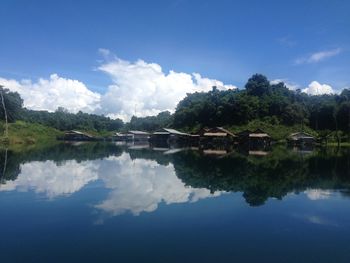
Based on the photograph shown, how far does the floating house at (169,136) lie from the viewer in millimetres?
70250

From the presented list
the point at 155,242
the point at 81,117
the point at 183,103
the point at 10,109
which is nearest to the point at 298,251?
the point at 155,242

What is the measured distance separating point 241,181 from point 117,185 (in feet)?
19.3

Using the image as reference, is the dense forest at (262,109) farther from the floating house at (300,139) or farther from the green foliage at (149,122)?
the green foliage at (149,122)

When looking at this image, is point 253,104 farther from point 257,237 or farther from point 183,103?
point 257,237

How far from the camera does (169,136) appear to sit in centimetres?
7138

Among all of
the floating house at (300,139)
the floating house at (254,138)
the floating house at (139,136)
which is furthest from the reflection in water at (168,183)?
the floating house at (139,136)

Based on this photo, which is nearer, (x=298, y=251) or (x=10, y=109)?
(x=298, y=251)

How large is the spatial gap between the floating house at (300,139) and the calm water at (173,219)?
47297 mm

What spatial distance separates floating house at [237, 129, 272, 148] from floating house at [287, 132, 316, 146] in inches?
153

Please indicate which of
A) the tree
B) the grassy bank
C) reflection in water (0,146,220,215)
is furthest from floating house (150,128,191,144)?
reflection in water (0,146,220,215)

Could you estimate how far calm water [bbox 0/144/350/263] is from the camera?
709cm

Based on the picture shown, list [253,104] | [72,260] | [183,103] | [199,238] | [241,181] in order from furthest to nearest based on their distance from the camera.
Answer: [183,103]
[253,104]
[241,181]
[199,238]
[72,260]

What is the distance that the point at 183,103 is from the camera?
100 meters

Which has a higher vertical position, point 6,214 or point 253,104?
point 253,104
